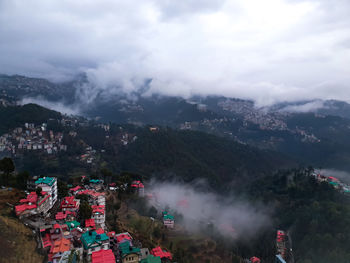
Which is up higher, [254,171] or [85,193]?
[85,193]

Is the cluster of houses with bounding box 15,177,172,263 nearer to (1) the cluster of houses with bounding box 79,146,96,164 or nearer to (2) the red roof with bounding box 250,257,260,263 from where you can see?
(2) the red roof with bounding box 250,257,260,263

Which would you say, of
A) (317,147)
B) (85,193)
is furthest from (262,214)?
(317,147)

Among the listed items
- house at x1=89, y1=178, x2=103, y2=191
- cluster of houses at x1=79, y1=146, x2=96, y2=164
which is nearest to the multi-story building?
house at x1=89, y1=178, x2=103, y2=191

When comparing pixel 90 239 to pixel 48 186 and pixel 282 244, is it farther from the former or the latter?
pixel 282 244

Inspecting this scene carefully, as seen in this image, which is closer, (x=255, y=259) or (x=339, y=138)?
(x=255, y=259)

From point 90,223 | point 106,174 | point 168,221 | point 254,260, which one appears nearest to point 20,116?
point 106,174

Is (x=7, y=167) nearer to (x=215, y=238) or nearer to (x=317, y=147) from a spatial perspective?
(x=215, y=238)
